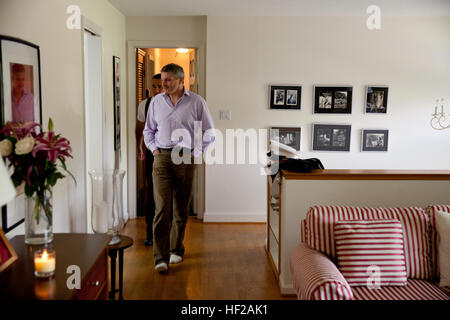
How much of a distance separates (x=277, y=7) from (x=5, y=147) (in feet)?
11.2

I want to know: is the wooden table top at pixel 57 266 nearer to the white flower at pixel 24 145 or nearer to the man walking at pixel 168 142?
the white flower at pixel 24 145

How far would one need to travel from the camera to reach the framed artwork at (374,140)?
5.02 meters

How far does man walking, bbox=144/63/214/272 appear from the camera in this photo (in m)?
3.41

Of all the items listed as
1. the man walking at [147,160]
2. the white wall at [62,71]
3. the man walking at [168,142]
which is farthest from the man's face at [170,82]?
the man walking at [147,160]

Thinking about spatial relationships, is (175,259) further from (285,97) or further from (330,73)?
(330,73)

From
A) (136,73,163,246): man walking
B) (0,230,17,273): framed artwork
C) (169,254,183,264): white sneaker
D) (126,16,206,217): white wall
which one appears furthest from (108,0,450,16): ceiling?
(0,230,17,273): framed artwork

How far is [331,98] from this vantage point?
4961 millimetres

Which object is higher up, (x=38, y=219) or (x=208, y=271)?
(x=38, y=219)

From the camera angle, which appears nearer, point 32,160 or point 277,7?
point 32,160

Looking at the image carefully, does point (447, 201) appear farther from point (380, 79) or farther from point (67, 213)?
point (67, 213)

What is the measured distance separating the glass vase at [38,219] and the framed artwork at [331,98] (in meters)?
3.63

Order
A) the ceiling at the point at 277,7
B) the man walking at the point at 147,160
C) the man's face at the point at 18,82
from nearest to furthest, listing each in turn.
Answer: the man's face at the point at 18,82, the man walking at the point at 147,160, the ceiling at the point at 277,7

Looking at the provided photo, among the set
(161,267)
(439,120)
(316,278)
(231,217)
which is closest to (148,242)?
(161,267)
